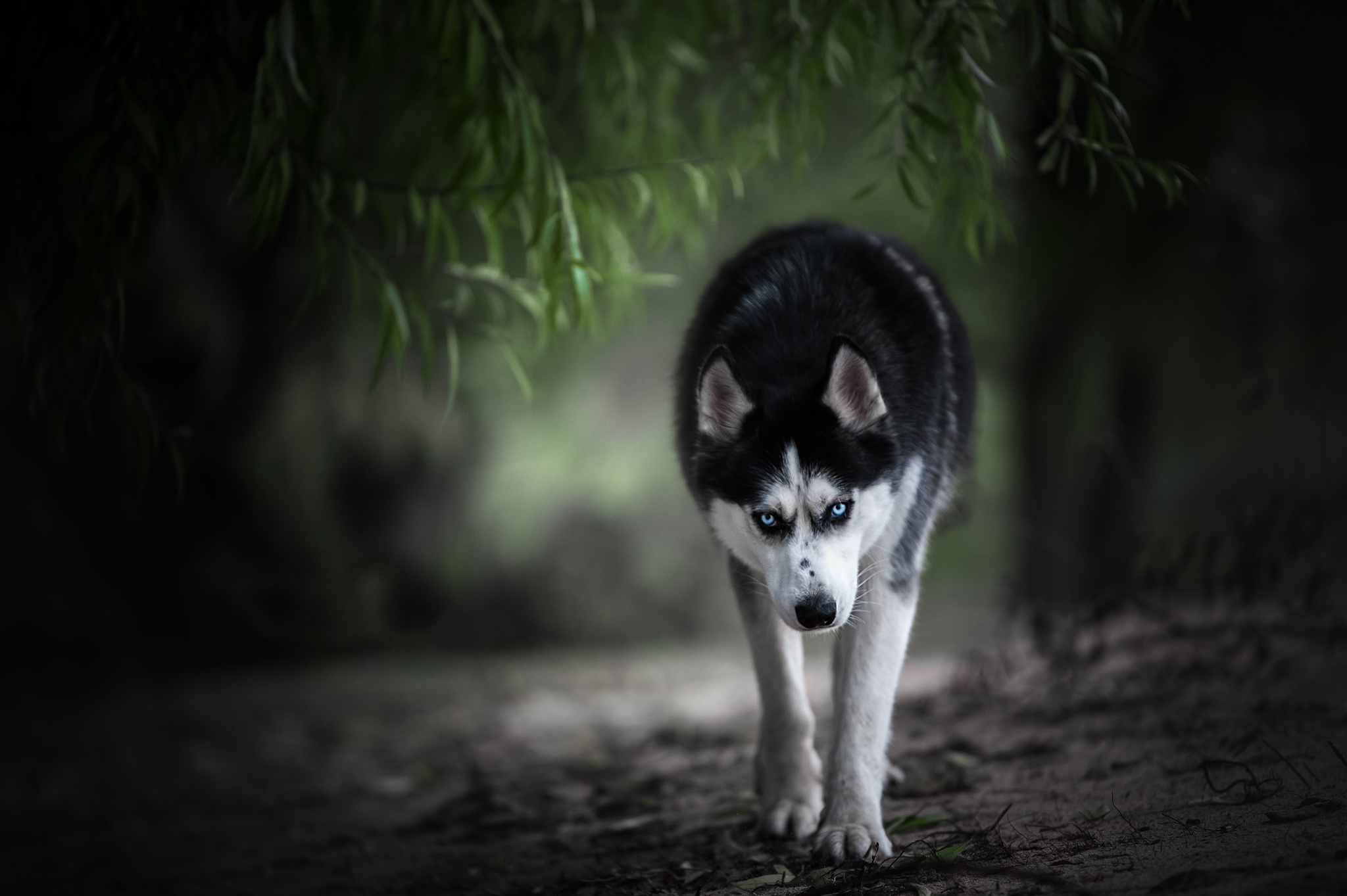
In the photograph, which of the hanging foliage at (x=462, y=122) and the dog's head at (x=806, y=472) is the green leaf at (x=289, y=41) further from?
the dog's head at (x=806, y=472)

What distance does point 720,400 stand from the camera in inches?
126

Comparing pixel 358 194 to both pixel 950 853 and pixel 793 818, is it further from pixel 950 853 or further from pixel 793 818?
A: pixel 950 853

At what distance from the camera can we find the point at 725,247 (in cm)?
977

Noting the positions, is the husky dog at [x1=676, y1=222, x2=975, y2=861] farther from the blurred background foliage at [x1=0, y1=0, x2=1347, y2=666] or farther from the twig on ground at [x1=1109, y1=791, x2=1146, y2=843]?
the twig on ground at [x1=1109, y1=791, x2=1146, y2=843]

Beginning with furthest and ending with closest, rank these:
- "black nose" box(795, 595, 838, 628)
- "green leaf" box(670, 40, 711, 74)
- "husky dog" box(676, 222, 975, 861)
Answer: "green leaf" box(670, 40, 711, 74)
"husky dog" box(676, 222, 975, 861)
"black nose" box(795, 595, 838, 628)

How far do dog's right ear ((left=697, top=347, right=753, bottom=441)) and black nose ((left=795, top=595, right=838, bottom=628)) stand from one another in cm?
55

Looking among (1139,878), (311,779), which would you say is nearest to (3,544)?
(311,779)

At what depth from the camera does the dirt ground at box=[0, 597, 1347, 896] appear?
9.32 ft

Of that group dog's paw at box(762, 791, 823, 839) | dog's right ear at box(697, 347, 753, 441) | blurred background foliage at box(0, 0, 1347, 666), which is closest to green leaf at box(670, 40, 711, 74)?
blurred background foliage at box(0, 0, 1347, 666)

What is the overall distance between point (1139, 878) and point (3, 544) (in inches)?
364

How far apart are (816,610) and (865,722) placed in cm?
54

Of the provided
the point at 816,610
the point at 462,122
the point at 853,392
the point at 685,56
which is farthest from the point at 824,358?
the point at 685,56

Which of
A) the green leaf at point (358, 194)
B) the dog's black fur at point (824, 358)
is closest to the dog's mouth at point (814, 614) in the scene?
the dog's black fur at point (824, 358)

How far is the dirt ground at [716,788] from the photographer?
2.84 meters
